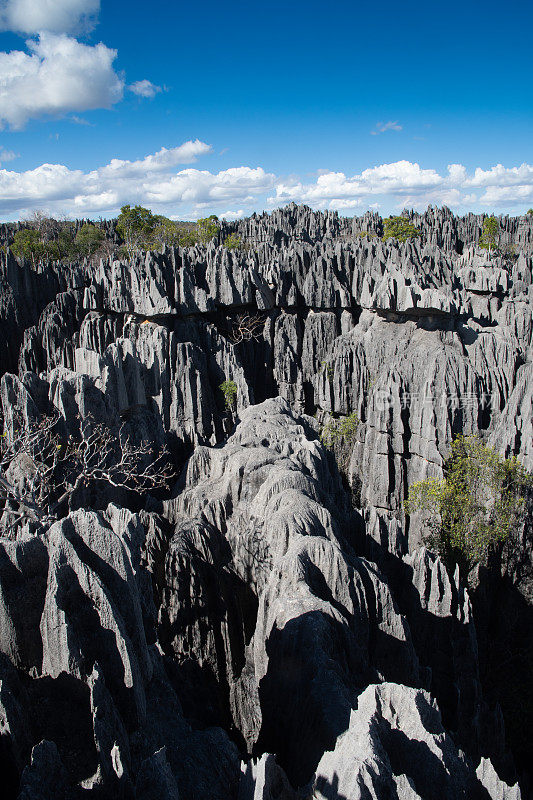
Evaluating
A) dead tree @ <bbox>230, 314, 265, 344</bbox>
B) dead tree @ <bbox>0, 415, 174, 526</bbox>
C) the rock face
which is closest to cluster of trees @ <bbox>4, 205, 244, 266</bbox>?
dead tree @ <bbox>230, 314, 265, 344</bbox>

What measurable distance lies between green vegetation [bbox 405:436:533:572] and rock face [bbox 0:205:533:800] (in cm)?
137

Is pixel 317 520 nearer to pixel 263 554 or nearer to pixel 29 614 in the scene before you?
pixel 263 554

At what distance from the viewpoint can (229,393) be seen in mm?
35344

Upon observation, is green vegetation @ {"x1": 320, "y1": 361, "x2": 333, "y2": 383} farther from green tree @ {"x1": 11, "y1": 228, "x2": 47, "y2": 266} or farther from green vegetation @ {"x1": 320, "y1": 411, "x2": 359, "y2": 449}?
green tree @ {"x1": 11, "y1": 228, "x2": 47, "y2": 266}

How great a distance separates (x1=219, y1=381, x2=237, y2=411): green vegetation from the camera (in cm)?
3538

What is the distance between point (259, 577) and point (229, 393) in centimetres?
2227

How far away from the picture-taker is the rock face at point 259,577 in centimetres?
648

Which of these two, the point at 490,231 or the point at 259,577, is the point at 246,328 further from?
the point at 490,231

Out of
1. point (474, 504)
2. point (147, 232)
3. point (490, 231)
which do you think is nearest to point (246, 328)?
point (474, 504)

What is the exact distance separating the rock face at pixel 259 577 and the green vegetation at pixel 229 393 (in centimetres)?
50

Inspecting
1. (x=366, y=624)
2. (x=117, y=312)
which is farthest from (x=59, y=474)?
(x=117, y=312)

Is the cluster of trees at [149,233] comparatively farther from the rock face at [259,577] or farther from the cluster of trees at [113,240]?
the rock face at [259,577]

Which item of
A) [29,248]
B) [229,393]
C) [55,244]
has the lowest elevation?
[229,393]

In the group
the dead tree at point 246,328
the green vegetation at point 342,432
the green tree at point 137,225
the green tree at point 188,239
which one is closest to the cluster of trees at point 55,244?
the green tree at point 137,225
